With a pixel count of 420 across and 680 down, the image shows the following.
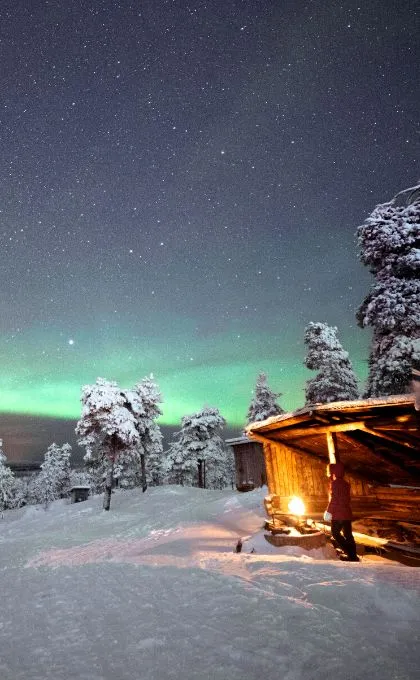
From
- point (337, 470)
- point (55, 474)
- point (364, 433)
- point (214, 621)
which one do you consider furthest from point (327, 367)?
point (55, 474)

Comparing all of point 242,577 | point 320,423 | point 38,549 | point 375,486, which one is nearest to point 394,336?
point 375,486

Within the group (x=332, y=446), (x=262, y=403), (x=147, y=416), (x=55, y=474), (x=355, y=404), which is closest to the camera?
(x=355, y=404)

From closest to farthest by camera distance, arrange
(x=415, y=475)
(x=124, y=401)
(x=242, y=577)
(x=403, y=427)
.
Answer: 1. (x=242, y=577)
2. (x=403, y=427)
3. (x=415, y=475)
4. (x=124, y=401)

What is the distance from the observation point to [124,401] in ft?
89.3

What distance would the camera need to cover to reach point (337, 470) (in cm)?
824

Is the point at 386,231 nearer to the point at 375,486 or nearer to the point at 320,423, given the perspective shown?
the point at 375,486

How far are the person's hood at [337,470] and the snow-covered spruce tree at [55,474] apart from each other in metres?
64.2

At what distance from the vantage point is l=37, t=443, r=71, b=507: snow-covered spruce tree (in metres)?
61.6

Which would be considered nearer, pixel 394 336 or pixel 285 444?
pixel 285 444

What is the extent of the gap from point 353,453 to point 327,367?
17.4 metres

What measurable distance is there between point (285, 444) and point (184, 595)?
7.91 m

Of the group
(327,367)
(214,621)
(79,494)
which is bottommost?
(79,494)

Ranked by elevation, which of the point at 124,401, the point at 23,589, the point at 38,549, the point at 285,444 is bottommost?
the point at 38,549

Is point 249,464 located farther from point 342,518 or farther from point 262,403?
point 342,518
